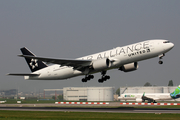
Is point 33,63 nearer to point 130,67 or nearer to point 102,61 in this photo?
point 102,61

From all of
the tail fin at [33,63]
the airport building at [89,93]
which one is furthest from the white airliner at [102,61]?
the airport building at [89,93]

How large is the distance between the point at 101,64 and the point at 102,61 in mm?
551

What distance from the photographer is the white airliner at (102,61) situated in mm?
40938

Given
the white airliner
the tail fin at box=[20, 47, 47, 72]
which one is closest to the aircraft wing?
the white airliner

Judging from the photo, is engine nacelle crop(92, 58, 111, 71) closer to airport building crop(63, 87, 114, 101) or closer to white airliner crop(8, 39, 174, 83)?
white airliner crop(8, 39, 174, 83)

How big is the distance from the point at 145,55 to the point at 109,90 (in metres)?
92.2

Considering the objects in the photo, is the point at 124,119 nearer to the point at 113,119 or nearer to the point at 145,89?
the point at 113,119

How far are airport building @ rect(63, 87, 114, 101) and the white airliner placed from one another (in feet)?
253

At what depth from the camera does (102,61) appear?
43375mm

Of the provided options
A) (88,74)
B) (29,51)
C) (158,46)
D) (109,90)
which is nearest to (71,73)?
(88,74)

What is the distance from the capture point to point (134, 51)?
41.5m

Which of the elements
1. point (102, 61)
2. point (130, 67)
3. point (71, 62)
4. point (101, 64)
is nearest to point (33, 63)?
point (71, 62)

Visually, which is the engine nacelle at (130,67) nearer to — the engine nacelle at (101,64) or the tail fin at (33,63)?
the engine nacelle at (101,64)

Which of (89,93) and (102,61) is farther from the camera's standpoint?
(89,93)
